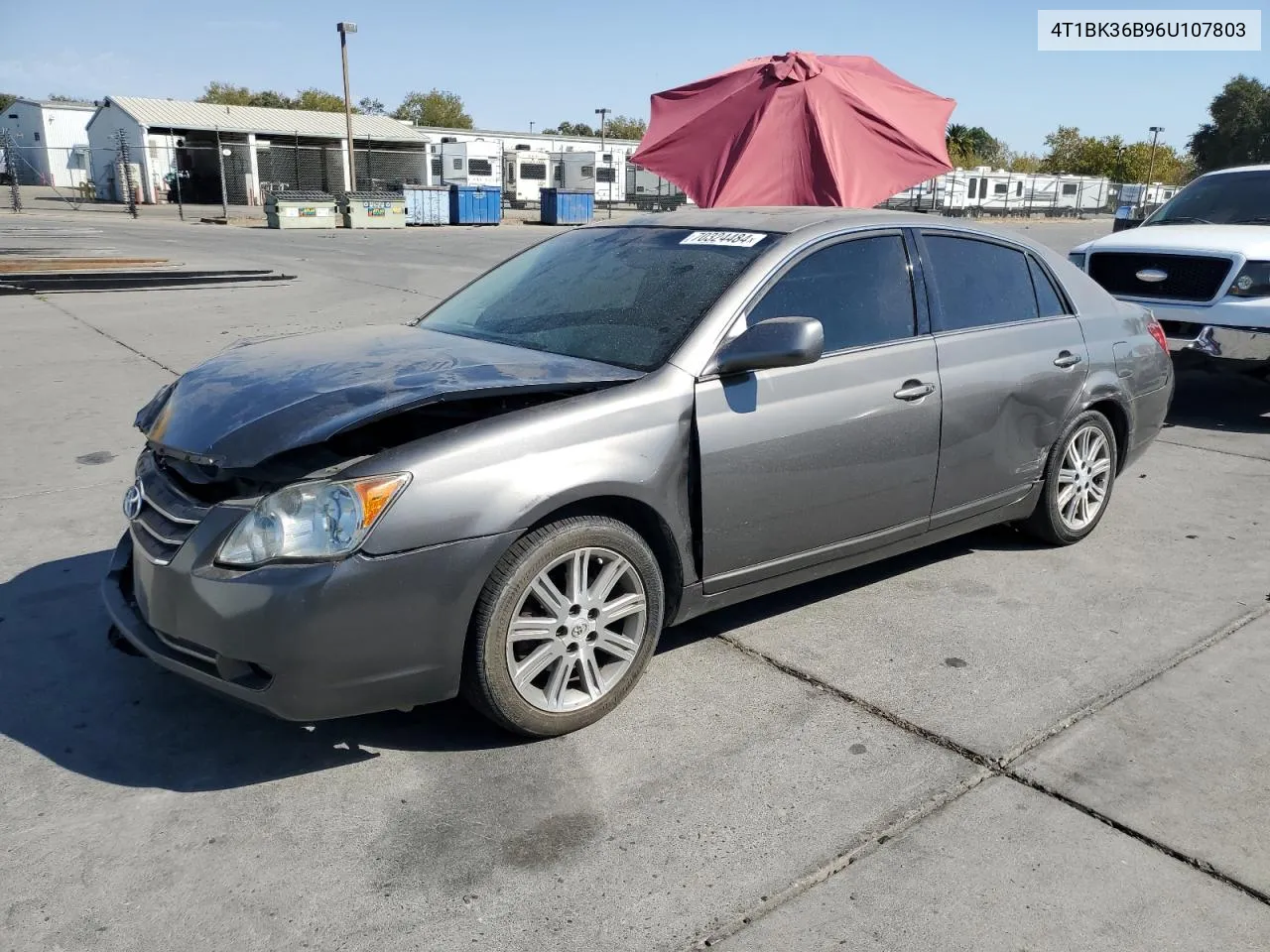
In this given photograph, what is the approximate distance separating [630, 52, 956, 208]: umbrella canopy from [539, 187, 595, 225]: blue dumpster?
1157 inches

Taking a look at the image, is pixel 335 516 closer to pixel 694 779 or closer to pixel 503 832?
pixel 503 832

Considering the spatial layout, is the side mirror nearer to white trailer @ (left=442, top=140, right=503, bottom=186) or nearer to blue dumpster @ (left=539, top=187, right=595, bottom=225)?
blue dumpster @ (left=539, top=187, right=595, bottom=225)

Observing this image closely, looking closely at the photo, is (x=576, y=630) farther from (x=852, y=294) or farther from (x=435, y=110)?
(x=435, y=110)

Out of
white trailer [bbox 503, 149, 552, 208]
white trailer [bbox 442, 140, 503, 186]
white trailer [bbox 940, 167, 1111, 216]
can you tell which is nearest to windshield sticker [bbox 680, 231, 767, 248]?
white trailer [bbox 442, 140, 503, 186]

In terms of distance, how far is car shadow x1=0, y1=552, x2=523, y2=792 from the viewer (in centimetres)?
309

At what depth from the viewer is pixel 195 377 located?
356 cm

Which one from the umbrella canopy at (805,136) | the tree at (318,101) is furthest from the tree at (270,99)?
the umbrella canopy at (805,136)

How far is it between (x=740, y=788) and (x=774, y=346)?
1427mm

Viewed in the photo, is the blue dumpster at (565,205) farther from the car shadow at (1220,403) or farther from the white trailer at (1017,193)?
the car shadow at (1220,403)

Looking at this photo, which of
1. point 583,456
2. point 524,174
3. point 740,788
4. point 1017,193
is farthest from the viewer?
point 1017,193

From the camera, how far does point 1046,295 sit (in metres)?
4.88

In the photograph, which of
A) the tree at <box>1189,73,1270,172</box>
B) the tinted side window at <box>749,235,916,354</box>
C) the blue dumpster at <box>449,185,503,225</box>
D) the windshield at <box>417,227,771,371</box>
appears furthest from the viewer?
the tree at <box>1189,73,1270,172</box>

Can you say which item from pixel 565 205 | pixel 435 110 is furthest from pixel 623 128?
pixel 565 205

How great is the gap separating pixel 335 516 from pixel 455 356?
100cm
